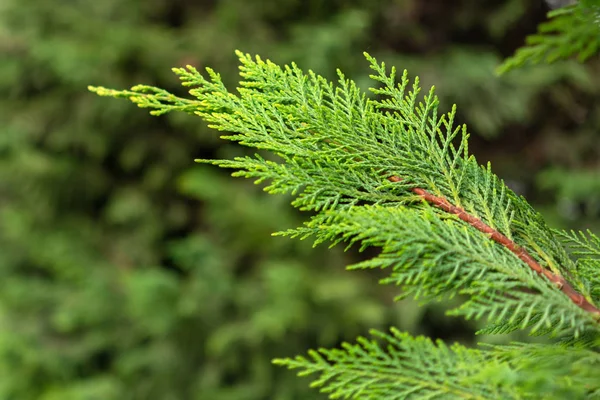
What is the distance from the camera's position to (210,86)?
59 cm

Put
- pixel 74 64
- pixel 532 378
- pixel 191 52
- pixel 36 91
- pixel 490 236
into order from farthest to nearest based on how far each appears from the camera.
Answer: pixel 36 91, pixel 191 52, pixel 74 64, pixel 490 236, pixel 532 378

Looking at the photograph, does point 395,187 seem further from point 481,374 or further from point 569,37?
point 569,37

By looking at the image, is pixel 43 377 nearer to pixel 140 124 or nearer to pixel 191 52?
pixel 140 124

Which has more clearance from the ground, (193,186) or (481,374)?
(481,374)

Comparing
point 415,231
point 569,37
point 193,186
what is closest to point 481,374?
point 415,231

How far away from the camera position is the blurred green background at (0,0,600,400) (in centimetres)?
265

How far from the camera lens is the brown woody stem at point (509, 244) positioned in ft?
1.65

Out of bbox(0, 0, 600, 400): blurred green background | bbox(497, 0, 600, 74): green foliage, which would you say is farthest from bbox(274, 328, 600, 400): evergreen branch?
bbox(0, 0, 600, 400): blurred green background

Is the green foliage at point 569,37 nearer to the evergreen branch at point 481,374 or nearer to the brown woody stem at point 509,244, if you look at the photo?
the brown woody stem at point 509,244

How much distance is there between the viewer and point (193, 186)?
2.60 m

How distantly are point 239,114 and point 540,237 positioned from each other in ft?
1.12

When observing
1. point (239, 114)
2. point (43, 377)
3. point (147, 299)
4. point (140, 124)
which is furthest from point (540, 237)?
point (43, 377)

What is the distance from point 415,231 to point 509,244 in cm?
11

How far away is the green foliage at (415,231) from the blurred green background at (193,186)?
1915mm
